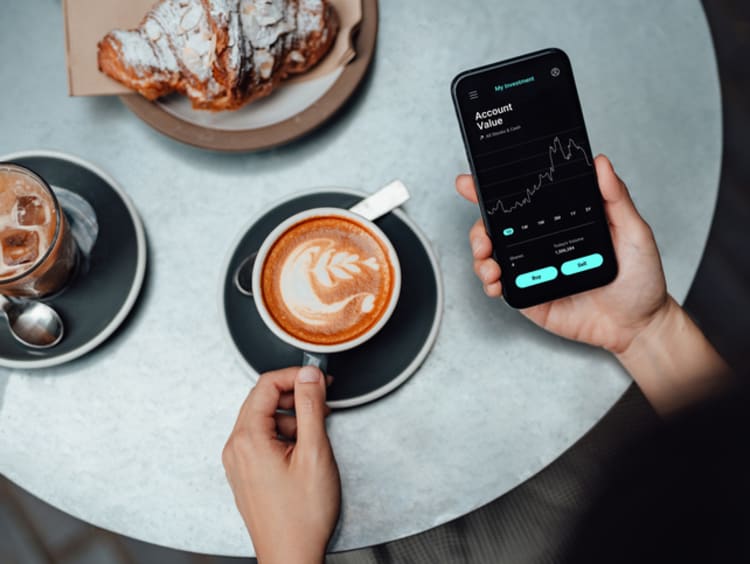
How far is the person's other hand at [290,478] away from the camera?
2.43ft

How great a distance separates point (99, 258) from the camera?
2.78 feet

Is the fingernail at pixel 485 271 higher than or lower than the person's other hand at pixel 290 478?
higher

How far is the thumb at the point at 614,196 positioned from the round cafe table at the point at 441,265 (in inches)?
5.8

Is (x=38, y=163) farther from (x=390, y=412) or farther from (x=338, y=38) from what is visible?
(x=390, y=412)

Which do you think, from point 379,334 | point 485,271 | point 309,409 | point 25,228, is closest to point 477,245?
point 485,271

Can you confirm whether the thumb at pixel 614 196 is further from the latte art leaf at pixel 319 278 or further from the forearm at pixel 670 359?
the latte art leaf at pixel 319 278

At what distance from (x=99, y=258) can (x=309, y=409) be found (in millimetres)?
354

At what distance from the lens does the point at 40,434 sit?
33.7 inches

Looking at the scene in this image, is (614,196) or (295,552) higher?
(614,196)

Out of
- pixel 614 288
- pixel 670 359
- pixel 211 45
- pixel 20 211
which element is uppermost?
pixel 211 45

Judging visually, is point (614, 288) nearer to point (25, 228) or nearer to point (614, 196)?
point (614, 196)

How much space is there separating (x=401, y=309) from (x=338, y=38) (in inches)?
14.8

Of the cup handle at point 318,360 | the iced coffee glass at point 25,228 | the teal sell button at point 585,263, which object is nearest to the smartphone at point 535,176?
the teal sell button at point 585,263

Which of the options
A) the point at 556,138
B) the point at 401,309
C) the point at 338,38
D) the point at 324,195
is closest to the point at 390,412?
the point at 401,309
